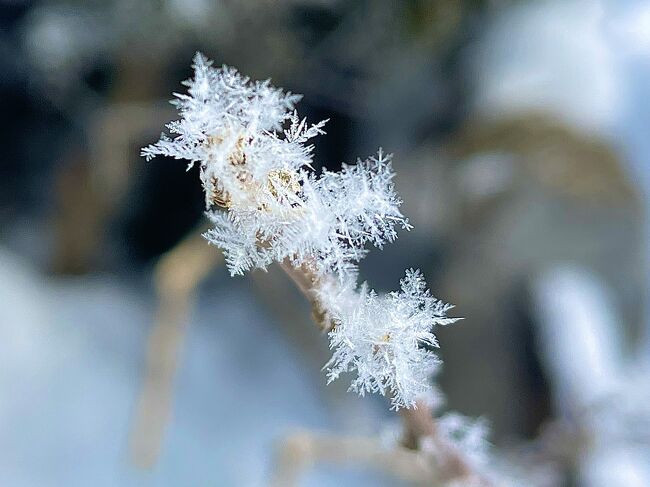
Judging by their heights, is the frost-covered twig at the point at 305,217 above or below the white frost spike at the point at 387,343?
above

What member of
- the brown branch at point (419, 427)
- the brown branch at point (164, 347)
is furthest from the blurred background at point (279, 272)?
the brown branch at point (419, 427)

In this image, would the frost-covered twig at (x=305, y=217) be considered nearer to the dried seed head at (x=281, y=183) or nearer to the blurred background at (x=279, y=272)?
the dried seed head at (x=281, y=183)

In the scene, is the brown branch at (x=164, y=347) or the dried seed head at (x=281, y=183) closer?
the dried seed head at (x=281, y=183)

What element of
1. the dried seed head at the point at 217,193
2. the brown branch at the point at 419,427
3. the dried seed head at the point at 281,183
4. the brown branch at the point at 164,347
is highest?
the brown branch at the point at 164,347

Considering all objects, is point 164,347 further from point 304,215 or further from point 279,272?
point 304,215

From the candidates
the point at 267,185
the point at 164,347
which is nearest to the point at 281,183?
the point at 267,185

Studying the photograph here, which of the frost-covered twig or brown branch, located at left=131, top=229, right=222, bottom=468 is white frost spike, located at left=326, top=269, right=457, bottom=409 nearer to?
the frost-covered twig

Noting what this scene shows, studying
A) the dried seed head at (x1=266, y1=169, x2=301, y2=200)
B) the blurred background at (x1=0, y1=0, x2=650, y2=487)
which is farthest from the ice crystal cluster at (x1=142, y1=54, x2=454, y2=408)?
the blurred background at (x1=0, y1=0, x2=650, y2=487)

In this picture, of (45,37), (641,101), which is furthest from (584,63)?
(45,37)
